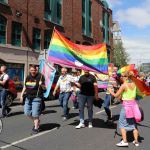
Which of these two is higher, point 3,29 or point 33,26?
point 33,26

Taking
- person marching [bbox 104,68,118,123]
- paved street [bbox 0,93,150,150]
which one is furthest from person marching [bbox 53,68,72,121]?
person marching [bbox 104,68,118,123]

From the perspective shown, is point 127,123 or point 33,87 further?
point 33,87

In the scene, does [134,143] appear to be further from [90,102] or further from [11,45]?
[11,45]

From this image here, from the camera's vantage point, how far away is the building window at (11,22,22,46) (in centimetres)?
3094

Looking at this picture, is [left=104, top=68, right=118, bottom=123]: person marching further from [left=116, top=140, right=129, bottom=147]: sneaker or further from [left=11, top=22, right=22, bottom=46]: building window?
[left=11, top=22, right=22, bottom=46]: building window

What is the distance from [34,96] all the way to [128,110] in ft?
8.98

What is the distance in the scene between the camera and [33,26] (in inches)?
1329

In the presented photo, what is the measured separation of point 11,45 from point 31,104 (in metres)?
20.6

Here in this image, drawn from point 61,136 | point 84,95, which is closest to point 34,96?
Result: point 61,136

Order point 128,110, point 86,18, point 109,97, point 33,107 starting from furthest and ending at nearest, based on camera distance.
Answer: point 86,18 → point 109,97 → point 33,107 → point 128,110

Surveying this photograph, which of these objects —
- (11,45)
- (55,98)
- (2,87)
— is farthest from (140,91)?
(11,45)

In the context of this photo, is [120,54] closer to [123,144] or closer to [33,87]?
[33,87]

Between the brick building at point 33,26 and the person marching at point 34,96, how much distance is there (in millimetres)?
18952

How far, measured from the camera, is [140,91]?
969 cm
